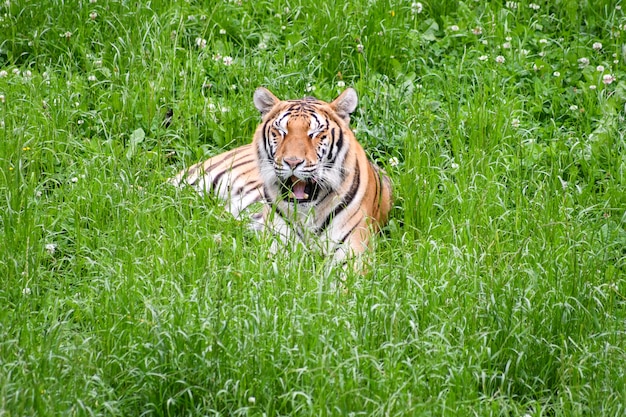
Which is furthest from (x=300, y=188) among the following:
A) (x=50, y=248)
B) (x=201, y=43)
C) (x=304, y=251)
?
(x=201, y=43)

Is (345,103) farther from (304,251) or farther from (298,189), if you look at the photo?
(304,251)

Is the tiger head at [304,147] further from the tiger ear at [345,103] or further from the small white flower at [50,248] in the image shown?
the small white flower at [50,248]

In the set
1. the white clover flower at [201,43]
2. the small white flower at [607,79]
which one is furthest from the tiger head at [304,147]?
the small white flower at [607,79]

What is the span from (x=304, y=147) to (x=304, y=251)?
0.82 m

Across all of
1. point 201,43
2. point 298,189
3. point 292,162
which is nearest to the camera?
point 292,162

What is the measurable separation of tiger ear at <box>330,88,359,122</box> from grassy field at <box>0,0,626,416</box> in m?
0.50

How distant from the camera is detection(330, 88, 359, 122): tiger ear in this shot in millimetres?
6387

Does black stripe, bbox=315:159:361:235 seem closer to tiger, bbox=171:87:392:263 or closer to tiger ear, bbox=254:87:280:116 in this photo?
tiger, bbox=171:87:392:263

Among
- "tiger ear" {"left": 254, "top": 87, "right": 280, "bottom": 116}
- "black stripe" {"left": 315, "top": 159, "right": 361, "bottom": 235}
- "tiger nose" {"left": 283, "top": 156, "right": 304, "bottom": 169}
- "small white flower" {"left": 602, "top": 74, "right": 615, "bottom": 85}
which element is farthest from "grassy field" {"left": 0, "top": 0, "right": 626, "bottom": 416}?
→ "tiger ear" {"left": 254, "top": 87, "right": 280, "bottom": 116}

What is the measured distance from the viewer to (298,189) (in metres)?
6.14

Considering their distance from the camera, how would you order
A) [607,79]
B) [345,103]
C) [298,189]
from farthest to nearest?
[607,79] < [345,103] < [298,189]

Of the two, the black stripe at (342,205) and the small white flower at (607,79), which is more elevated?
the small white flower at (607,79)

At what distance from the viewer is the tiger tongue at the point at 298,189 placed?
6.11 m

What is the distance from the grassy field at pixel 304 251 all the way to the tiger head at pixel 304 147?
1.31ft
